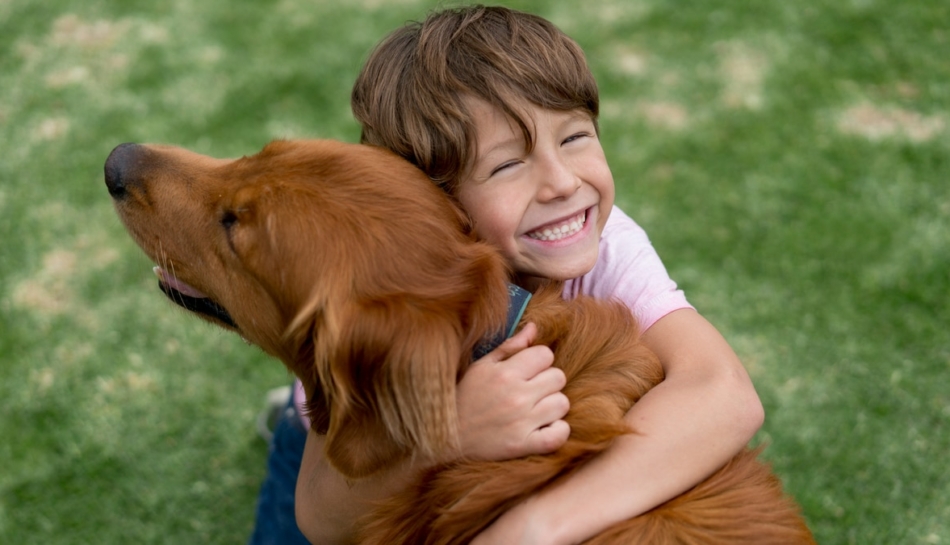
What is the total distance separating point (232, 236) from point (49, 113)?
453cm

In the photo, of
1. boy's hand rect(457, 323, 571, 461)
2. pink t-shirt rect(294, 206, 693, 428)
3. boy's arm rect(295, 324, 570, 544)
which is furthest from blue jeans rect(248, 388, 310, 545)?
boy's hand rect(457, 323, 571, 461)

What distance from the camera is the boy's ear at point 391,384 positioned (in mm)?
2070

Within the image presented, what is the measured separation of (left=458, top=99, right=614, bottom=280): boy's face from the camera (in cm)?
271

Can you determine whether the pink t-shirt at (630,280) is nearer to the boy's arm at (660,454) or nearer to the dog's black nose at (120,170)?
the boy's arm at (660,454)

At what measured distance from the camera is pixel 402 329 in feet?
6.83

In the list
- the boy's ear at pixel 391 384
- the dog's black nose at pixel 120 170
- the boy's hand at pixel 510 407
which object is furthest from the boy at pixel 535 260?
the dog's black nose at pixel 120 170

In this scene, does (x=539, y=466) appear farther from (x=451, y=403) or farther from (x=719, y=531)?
(x=719, y=531)

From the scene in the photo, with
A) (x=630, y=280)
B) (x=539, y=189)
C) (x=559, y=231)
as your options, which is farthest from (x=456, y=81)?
(x=630, y=280)

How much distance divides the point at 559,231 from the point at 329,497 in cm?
125

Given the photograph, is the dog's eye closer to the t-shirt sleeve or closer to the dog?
the dog

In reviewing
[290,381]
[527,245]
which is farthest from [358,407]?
[290,381]

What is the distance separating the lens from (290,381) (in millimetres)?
4387

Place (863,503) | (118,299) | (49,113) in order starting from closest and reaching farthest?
(863,503), (118,299), (49,113)

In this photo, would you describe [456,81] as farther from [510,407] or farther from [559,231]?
[510,407]
